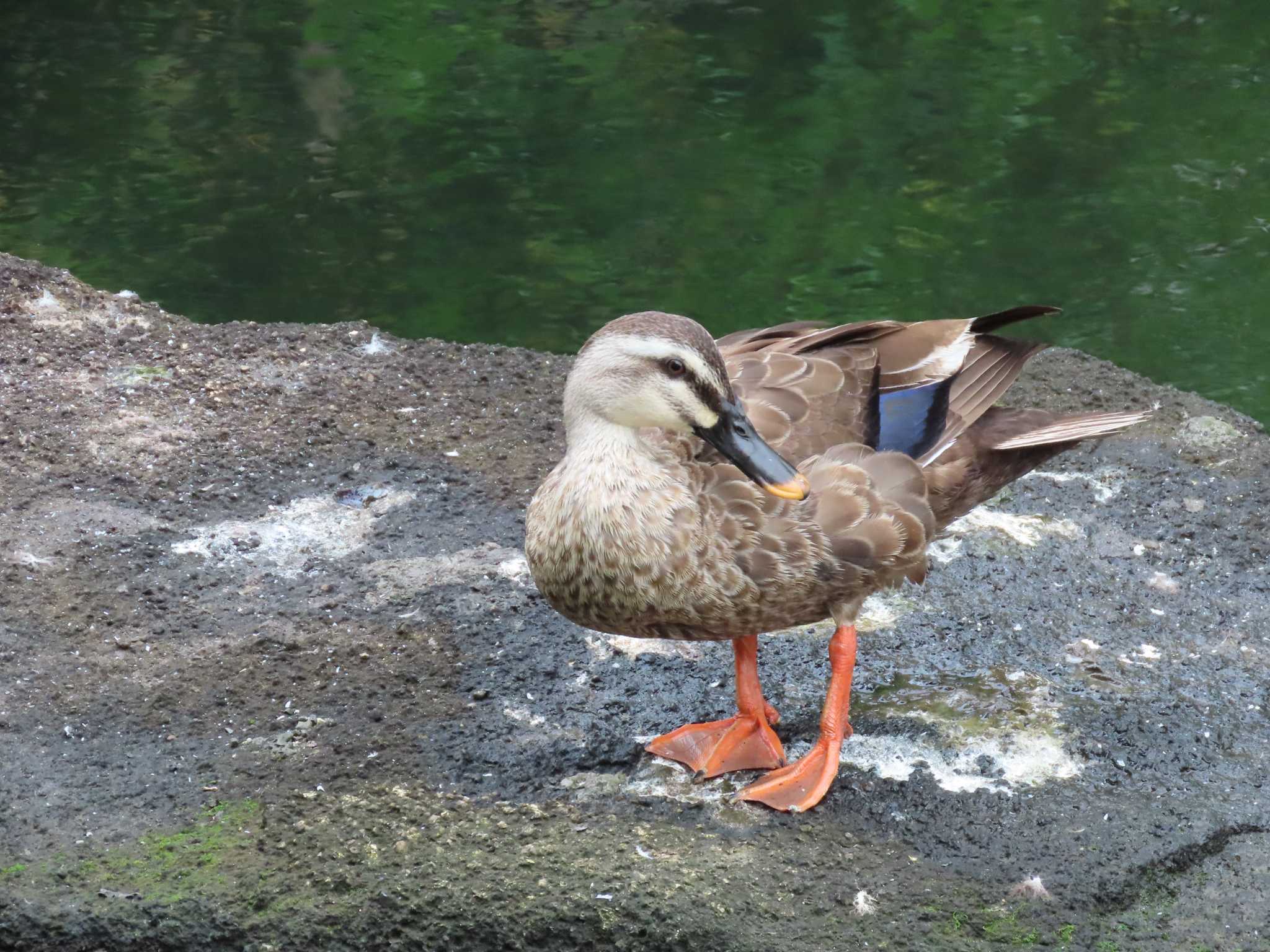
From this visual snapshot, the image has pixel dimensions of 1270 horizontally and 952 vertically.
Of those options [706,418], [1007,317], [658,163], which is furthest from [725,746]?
[658,163]

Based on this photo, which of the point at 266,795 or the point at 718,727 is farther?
the point at 718,727

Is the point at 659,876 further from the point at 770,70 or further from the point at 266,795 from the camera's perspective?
the point at 770,70

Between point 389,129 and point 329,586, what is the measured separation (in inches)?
254

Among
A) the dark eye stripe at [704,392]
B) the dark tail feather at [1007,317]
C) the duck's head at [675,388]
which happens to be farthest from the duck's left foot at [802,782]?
the dark tail feather at [1007,317]

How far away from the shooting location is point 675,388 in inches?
128

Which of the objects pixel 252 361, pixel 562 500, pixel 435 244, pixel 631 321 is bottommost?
pixel 435 244

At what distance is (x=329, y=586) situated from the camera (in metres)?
4.51

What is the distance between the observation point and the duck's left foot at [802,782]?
3.57 m

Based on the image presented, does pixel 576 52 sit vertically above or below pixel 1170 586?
below

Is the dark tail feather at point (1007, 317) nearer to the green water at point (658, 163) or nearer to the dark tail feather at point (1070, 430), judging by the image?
the dark tail feather at point (1070, 430)

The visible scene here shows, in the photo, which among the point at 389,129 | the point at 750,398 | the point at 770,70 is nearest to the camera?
the point at 750,398

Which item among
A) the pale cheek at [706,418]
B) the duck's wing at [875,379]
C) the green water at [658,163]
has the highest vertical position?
the pale cheek at [706,418]

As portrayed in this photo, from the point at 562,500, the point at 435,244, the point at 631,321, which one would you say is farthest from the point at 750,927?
the point at 435,244

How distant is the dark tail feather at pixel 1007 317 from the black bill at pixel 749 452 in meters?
0.88
